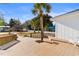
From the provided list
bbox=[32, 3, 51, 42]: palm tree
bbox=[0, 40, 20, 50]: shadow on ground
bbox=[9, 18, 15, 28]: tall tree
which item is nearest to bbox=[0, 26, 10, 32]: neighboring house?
bbox=[9, 18, 15, 28]: tall tree

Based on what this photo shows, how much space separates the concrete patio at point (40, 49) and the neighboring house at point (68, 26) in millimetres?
248

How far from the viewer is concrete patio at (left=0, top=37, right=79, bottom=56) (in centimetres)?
542

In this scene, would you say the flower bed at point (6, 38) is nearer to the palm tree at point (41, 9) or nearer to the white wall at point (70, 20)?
the palm tree at point (41, 9)

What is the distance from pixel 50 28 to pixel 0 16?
3.95 feet

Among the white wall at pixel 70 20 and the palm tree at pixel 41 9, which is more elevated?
the palm tree at pixel 41 9

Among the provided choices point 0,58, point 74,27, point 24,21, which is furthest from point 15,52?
point 74,27

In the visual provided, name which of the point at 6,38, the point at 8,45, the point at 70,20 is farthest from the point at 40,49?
the point at 70,20

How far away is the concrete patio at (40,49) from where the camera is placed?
542cm

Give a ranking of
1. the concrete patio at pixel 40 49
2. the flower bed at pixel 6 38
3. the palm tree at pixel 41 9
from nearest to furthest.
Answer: the concrete patio at pixel 40 49, the palm tree at pixel 41 9, the flower bed at pixel 6 38

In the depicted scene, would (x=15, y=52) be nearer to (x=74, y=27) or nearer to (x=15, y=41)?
(x=15, y=41)

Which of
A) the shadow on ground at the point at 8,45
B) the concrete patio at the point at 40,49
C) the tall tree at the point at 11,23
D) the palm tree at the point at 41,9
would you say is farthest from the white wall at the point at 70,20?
the shadow on ground at the point at 8,45

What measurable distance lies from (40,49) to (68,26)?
35.4 inches

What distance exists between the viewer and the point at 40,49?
5586mm

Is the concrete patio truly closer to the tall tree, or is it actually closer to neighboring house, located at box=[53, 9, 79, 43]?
neighboring house, located at box=[53, 9, 79, 43]
